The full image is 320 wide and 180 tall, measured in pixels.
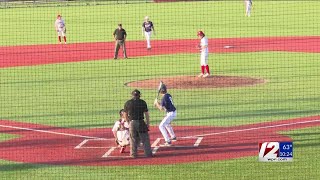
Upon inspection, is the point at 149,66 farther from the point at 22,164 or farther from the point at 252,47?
the point at 22,164

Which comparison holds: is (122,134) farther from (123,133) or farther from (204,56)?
(204,56)

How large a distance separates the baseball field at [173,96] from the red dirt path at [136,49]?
53 mm

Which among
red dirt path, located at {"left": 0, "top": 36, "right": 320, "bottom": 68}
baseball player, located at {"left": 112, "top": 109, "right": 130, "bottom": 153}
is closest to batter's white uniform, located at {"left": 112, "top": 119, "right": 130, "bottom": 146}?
baseball player, located at {"left": 112, "top": 109, "right": 130, "bottom": 153}

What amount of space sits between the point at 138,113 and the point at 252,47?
20.5 m

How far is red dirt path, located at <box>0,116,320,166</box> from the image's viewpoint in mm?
15328

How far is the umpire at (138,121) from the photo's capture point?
1522 cm

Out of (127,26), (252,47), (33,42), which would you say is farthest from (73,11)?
(252,47)

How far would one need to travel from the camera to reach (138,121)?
15.3m

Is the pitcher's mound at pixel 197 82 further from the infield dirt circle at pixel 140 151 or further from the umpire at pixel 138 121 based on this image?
the umpire at pixel 138 121

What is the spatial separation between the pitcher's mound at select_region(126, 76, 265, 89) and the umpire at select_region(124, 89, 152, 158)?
8.84 m

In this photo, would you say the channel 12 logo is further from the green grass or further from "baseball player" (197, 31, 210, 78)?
the green grass

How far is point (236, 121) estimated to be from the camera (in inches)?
748

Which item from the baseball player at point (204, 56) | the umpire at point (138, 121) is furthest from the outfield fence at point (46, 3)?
the umpire at point (138, 121)

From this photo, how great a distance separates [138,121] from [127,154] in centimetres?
86
